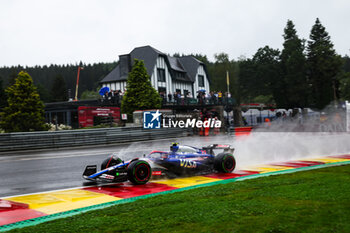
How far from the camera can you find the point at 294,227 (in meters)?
4.67

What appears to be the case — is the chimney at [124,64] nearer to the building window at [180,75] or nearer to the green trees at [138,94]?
Result: the building window at [180,75]

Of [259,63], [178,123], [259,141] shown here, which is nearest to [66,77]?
[259,63]

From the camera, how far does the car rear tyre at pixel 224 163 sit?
10.5 meters

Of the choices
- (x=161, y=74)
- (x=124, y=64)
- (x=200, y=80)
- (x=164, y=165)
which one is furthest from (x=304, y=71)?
(x=164, y=165)

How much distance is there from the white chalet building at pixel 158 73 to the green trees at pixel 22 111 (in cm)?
1781

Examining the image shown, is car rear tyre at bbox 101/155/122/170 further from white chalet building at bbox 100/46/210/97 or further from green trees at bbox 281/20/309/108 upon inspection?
green trees at bbox 281/20/309/108

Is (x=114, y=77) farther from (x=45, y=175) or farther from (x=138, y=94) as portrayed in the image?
(x=45, y=175)

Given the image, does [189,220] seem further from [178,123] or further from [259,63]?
[259,63]

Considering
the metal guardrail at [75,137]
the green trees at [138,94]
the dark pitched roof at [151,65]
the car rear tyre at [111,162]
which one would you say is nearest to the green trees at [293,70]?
the dark pitched roof at [151,65]

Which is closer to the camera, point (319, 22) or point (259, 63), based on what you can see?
point (319, 22)

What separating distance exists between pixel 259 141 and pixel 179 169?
5.91m

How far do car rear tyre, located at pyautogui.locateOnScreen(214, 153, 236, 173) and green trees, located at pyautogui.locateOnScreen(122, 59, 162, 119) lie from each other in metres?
22.2

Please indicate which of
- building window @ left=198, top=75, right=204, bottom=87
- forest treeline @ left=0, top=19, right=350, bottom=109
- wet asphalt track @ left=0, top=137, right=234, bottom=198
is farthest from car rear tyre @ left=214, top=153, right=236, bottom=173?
forest treeline @ left=0, top=19, right=350, bottom=109

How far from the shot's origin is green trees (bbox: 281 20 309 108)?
65.8m
